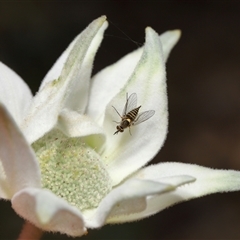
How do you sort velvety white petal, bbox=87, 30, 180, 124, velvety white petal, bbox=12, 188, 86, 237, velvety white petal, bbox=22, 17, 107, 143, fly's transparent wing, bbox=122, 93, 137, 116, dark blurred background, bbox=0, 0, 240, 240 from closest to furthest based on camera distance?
velvety white petal, bbox=12, 188, 86, 237 → velvety white petal, bbox=22, 17, 107, 143 → fly's transparent wing, bbox=122, 93, 137, 116 → velvety white petal, bbox=87, 30, 180, 124 → dark blurred background, bbox=0, 0, 240, 240

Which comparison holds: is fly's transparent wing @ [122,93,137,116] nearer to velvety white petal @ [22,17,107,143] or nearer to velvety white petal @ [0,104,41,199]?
velvety white petal @ [22,17,107,143]

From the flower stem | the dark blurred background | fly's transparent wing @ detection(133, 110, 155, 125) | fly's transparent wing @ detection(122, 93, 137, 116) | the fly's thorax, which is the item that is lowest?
the dark blurred background

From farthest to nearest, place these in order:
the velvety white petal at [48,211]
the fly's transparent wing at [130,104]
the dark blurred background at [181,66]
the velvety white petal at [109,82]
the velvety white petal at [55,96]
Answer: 1. the dark blurred background at [181,66]
2. the velvety white petal at [109,82]
3. the fly's transparent wing at [130,104]
4. the velvety white petal at [55,96]
5. the velvety white petal at [48,211]

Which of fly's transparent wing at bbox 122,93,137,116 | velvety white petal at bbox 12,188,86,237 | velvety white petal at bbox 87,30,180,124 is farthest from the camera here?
velvety white petal at bbox 87,30,180,124

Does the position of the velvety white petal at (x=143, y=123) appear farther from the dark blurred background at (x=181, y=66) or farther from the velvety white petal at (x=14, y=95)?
the dark blurred background at (x=181, y=66)

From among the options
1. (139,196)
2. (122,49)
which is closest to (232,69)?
(122,49)

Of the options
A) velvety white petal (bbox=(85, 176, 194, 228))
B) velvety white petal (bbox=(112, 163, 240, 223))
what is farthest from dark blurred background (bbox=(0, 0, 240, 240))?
velvety white petal (bbox=(85, 176, 194, 228))

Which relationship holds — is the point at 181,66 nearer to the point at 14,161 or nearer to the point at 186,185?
the point at 186,185

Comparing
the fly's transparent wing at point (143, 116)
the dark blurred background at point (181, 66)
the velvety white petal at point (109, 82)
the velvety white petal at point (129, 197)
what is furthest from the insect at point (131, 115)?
the dark blurred background at point (181, 66)
